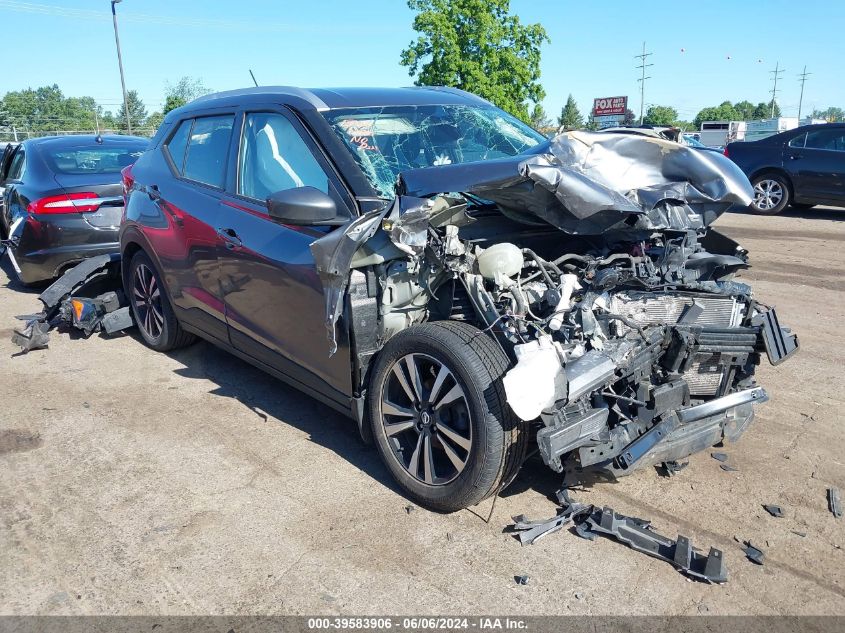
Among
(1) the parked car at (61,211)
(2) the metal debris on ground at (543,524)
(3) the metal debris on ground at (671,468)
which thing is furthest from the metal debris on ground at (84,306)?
(3) the metal debris on ground at (671,468)

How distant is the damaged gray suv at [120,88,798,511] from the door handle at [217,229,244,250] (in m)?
0.01

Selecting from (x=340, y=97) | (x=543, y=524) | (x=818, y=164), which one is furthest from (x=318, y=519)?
(x=818, y=164)

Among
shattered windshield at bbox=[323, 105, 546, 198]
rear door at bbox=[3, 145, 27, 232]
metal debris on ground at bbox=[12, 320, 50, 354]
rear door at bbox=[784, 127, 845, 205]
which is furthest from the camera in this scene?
rear door at bbox=[784, 127, 845, 205]

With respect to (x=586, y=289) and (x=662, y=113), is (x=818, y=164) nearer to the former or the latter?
(x=586, y=289)

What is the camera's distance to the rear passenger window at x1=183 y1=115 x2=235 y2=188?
461 centimetres

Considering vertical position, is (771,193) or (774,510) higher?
(771,193)

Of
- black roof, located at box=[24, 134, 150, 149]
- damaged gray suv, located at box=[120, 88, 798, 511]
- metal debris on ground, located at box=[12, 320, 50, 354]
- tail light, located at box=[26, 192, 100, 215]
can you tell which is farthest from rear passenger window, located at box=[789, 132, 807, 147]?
metal debris on ground, located at box=[12, 320, 50, 354]

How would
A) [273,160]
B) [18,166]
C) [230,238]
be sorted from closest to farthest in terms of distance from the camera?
1. [273,160]
2. [230,238]
3. [18,166]

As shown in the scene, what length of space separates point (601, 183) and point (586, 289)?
58 cm

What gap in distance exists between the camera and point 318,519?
3.42 m

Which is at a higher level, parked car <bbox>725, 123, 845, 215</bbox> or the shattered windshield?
the shattered windshield

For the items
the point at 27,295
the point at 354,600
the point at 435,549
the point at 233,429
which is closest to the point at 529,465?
the point at 435,549

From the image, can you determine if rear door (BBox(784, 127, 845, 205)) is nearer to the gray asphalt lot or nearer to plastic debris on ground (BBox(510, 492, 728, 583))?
the gray asphalt lot

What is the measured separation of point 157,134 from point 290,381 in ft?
9.02
